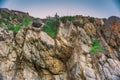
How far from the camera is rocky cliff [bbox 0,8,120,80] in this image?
74.1 ft

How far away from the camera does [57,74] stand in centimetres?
2372

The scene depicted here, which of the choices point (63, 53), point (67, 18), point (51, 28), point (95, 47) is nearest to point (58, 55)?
point (63, 53)

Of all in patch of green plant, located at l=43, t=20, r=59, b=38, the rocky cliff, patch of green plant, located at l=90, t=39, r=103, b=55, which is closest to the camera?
the rocky cliff

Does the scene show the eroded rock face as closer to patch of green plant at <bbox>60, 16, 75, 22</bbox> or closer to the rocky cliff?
the rocky cliff

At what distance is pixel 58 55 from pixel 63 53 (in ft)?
1.85

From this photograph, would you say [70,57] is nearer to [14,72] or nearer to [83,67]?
[83,67]

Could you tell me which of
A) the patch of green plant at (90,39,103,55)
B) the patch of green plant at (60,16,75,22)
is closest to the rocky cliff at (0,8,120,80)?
the patch of green plant at (90,39,103,55)

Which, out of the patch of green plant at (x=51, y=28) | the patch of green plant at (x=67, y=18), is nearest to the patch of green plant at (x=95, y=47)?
the patch of green plant at (x=67, y=18)

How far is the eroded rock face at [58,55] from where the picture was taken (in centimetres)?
2266

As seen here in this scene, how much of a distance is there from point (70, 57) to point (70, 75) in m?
2.06

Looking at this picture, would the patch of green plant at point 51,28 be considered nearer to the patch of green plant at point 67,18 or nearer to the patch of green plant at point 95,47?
the patch of green plant at point 67,18

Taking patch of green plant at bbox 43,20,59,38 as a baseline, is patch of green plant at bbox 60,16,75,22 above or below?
above

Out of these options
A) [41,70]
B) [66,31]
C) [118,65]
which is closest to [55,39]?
[66,31]

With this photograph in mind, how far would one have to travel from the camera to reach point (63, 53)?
2445 cm
